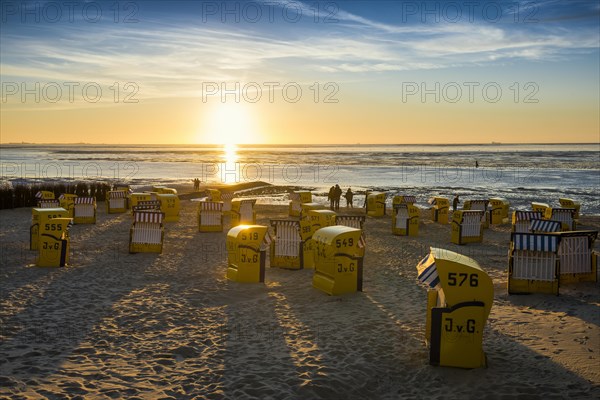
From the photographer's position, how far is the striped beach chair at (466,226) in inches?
835

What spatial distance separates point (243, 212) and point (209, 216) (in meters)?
2.05

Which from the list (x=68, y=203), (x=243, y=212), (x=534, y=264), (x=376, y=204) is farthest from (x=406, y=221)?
(x=68, y=203)

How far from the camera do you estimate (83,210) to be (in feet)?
85.3

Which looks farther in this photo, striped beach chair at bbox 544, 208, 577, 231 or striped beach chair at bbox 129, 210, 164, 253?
striped beach chair at bbox 544, 208, 577, 231

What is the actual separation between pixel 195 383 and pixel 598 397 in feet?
19.5

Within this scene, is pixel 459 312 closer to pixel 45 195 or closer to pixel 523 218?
pixel 523 218

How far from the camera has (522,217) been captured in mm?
21594

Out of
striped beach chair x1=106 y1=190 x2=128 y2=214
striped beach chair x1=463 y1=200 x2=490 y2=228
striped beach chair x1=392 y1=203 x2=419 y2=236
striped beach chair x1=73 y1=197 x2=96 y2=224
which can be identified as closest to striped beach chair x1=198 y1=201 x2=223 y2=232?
striped beach chair x1=73 y1=197 x2=96 y2=224

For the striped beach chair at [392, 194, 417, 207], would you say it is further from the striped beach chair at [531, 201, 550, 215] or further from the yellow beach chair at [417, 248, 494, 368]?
the yellow beach chair at [417, 248, 494, 368]

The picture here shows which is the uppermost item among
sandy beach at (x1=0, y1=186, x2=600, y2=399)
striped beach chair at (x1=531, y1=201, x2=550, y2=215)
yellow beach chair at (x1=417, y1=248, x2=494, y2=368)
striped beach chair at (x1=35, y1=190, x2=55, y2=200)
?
striped beach chair at (x1=35, y1=190, x2=55, y2=200)

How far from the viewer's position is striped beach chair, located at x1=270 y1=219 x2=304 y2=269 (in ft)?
52.7

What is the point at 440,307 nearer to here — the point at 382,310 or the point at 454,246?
the point at 382,310

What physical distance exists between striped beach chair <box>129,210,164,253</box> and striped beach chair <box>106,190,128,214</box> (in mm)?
13399

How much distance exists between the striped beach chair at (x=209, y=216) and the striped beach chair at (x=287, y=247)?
8.40 m
